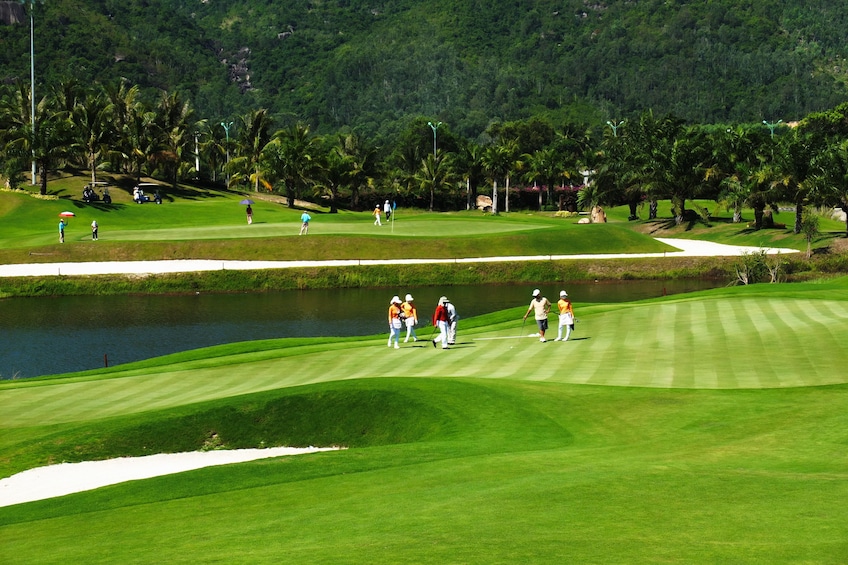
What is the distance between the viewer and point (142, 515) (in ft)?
50.4

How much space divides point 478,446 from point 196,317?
123 feet

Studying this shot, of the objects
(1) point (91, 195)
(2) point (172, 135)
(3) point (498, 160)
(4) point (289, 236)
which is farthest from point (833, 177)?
(2) point (172, 135)

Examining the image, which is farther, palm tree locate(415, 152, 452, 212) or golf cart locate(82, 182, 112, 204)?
palm tree locate(415, 152, 452, 212)

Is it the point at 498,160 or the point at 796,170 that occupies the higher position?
the point at 498,160

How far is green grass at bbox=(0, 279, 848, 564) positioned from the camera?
12117mm

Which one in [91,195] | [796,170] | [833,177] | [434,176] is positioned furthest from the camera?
[434,176]

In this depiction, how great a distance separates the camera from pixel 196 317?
5456cm

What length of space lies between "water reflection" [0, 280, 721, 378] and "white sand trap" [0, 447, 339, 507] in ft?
62.7

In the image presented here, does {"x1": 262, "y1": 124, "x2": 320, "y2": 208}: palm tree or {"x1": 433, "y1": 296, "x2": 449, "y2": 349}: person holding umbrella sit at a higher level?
{"x1": 262, "y1": 124, "x2": 320, "y2": 208}: palm tree

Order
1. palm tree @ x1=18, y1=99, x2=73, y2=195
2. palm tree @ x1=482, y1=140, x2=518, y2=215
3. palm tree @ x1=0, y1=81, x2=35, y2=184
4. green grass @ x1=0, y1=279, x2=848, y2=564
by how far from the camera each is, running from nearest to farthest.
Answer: green grass @ x1=0, y1=279, x2=848, y2=564
palm tree @ x1=18, y1=99, x2=73, y2=195
palm tree @ x1=0, y1=81, x2=35, y2=184
palm tree @ x1=482, y1=140, x2=518, y2=215

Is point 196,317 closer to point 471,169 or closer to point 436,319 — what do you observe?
point 436,319

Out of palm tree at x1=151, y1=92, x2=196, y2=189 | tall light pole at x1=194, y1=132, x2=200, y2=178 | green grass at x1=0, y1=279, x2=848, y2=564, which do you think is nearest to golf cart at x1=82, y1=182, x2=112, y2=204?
palm tree at x1=151, y1=92, x2=196, y2=189

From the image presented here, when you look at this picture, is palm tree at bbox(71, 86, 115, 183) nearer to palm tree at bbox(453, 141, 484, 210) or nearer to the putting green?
the putting green

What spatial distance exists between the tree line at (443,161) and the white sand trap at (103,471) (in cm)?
6163
